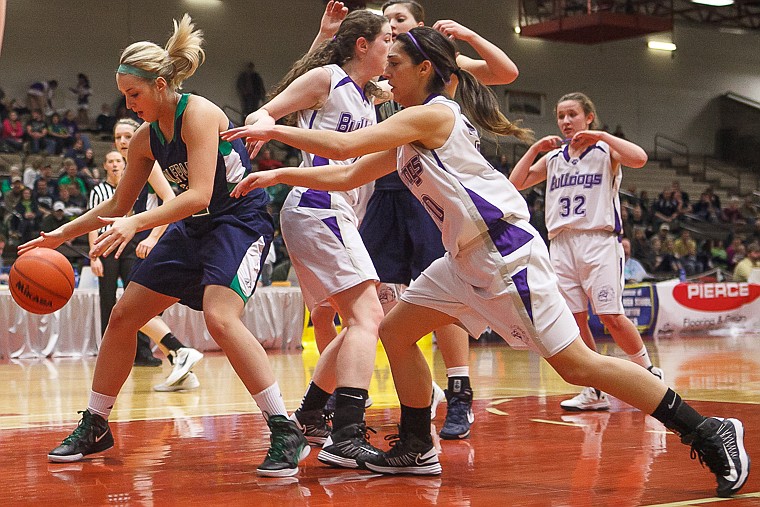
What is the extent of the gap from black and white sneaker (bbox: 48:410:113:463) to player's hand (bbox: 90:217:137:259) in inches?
38.4

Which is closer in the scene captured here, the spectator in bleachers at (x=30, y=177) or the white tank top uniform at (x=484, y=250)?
the white tank top uniform at (x=484, y=250)

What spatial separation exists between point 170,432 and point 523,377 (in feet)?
11.8

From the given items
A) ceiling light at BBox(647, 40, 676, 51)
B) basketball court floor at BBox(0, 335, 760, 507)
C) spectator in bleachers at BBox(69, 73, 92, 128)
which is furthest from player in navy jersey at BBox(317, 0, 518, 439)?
ceiling light at BBox(647, 40, 676, 51)

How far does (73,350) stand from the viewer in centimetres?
1046

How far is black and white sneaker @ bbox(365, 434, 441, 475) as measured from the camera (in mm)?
3706

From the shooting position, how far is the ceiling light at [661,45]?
29.1 m

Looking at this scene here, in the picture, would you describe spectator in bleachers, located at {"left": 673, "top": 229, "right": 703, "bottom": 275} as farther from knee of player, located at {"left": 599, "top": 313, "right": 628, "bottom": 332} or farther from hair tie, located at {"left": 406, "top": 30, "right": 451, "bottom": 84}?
hair tie, located at {"left": 406, "top": 30, "right": 451, "bottom": 84}

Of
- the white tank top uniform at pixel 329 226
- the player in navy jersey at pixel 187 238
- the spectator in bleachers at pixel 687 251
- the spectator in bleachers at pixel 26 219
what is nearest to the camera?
the player in navy jersey at pixel 187 238

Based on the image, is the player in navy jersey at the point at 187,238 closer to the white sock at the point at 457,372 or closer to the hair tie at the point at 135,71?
the hair tie at the point at 135,71

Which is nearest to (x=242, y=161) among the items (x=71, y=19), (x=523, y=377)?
(x=523, y=377)

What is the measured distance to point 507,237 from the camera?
349 cm

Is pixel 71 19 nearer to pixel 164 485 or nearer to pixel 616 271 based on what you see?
pixel 616 271

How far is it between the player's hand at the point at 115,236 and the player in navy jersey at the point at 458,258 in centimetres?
40

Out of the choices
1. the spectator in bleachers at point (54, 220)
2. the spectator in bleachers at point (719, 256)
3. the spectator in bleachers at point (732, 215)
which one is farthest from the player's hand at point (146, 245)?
the spectator in bleachers at point (732, 215)
